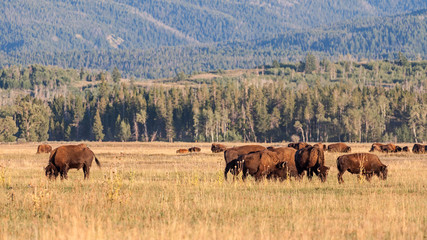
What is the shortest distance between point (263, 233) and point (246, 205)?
13.4 ft

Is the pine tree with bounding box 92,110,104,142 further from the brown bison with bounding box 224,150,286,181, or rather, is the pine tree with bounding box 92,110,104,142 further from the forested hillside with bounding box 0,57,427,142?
the brown bison with bounding box 224,150,286,181

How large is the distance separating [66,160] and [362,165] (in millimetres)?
12148

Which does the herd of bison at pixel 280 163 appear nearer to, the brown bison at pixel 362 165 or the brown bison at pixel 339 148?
the brown bison at pixel 362 165

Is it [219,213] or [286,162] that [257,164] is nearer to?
[286,162]

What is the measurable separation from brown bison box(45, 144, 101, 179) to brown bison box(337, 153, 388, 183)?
10.5 meters

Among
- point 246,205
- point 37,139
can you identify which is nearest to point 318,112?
point 37,139

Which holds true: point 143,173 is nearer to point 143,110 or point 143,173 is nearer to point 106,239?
point 106,239

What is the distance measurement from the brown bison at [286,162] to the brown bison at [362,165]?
186cm

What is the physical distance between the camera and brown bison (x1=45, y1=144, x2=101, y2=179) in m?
27.7

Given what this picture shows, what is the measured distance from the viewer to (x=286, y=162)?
26.6 m

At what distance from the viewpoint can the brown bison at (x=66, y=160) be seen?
2770cm

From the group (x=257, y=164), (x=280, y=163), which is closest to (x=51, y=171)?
(x=257, y=164)

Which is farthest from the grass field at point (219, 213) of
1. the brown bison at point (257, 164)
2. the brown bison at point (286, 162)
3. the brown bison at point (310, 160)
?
the brown bison at point (310, 160)

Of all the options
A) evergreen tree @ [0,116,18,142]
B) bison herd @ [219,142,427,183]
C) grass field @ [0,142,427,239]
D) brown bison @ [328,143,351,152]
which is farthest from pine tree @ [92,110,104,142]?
grass field @ [0,142,427,239]
